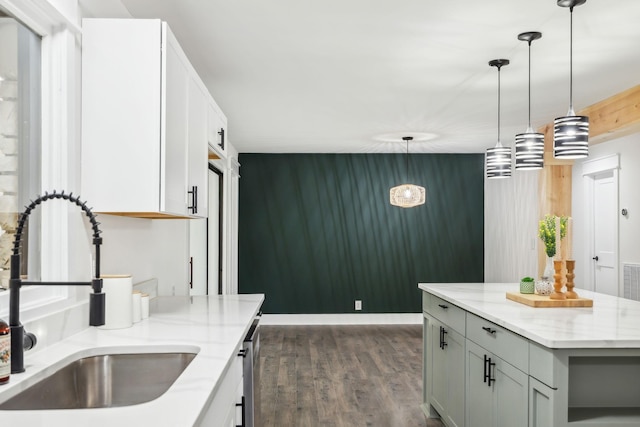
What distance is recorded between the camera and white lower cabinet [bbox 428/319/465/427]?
3291mm

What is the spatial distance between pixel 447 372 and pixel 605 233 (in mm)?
4183

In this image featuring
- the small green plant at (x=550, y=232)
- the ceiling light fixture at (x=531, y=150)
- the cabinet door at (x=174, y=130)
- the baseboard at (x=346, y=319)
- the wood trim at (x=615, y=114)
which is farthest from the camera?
the baseboard at (x=346, y=319)

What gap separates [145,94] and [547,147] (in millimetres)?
4850

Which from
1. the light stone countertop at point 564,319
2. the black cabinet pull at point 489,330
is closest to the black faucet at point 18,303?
the light stone countertop at point 564,319

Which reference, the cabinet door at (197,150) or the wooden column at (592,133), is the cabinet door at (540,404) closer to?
the cabinet door at (197,150)

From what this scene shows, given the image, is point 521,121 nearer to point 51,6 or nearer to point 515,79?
point 515,79

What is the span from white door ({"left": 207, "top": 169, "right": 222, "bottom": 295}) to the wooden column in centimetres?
352

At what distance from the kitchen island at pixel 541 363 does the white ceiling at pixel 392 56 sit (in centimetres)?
152

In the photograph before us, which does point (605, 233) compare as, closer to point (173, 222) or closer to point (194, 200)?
point (173, 222)

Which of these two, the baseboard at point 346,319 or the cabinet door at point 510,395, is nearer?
the cabinet door at point 510,395

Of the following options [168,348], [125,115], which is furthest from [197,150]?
[168,348]

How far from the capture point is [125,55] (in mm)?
2213

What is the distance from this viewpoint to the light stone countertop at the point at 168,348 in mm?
1206

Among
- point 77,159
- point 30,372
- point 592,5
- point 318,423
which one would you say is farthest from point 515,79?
point 30,372
